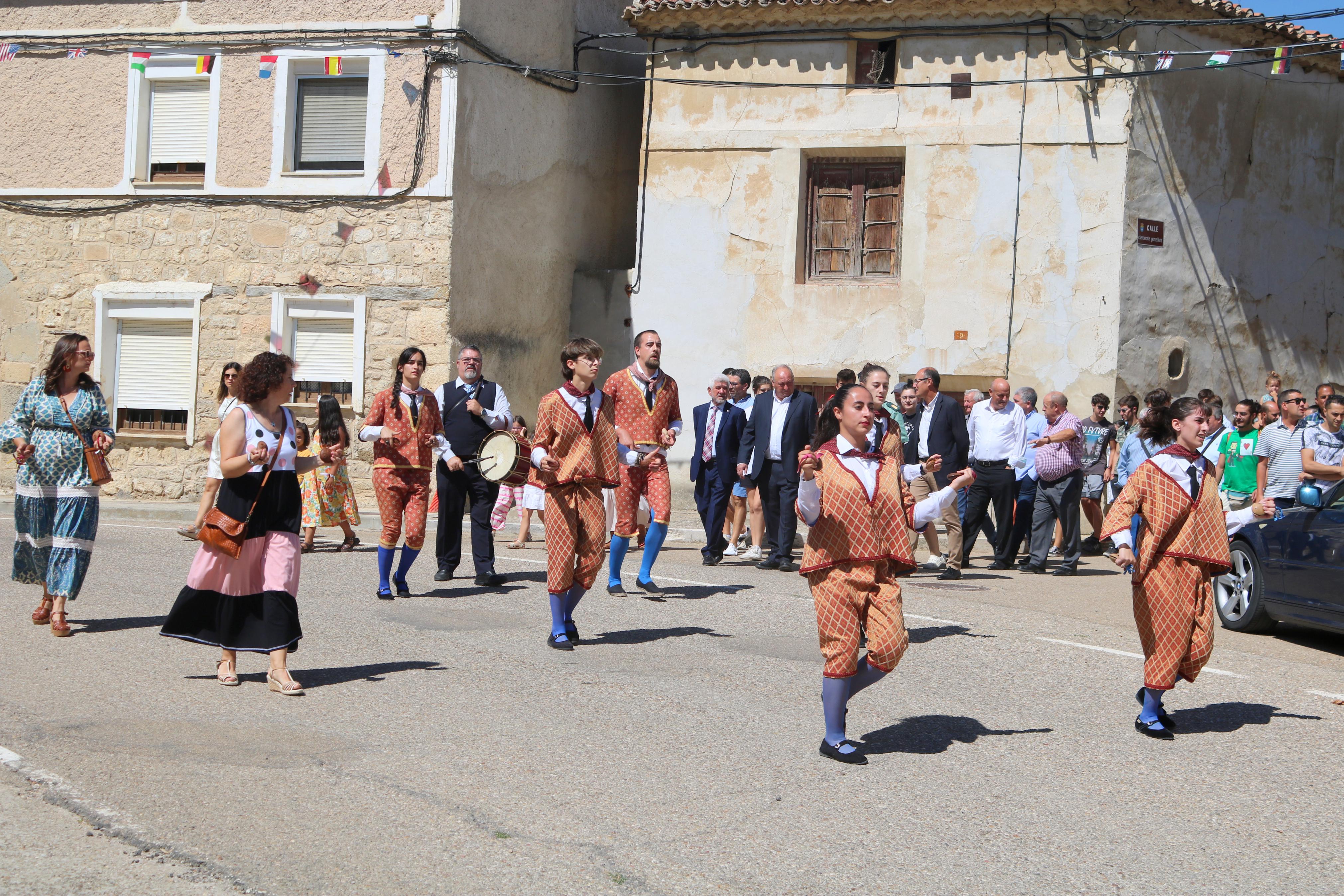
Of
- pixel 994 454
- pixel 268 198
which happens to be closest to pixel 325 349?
pixel 268 198

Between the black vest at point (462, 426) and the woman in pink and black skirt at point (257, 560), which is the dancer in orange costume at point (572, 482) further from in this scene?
the black vest at point (462, 426)

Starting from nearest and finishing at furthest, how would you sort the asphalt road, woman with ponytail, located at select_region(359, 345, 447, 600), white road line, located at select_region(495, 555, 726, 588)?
1. the asphalt road
2. woman with ponytail, located at select_region(359, 345, 447, 600)
3. white road line, located at select_region(495, 555, 726, 588)

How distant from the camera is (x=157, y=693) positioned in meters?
6.90

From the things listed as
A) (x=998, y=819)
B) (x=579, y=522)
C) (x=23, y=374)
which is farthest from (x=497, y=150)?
(x=998, y=819)

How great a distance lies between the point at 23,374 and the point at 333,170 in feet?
18.7

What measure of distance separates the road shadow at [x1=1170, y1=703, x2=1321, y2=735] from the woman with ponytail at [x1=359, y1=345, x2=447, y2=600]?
564 cm

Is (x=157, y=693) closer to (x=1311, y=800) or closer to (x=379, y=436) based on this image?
(x=379, y=436)

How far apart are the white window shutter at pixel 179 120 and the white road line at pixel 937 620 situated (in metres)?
13.6

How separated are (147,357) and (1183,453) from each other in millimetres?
16405

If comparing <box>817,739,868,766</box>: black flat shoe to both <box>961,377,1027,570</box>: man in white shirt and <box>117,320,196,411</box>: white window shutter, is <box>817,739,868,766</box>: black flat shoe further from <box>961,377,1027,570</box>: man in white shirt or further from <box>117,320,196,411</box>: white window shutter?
<box>117,320,196,411</box>: white window shutter

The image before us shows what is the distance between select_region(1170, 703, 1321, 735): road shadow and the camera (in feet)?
22.6

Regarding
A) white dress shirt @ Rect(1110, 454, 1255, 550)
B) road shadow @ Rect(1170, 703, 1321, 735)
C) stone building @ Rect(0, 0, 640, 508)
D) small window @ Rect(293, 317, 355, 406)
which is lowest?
road shadow @ Rect(1170, 703, 1321, 735)

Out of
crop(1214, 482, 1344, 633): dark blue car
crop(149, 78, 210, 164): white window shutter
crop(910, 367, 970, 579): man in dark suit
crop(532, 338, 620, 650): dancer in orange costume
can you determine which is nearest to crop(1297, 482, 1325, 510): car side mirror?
crop(1214, 482, 1344, 633): dark blue car

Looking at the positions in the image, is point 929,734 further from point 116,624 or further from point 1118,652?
point 116,624
